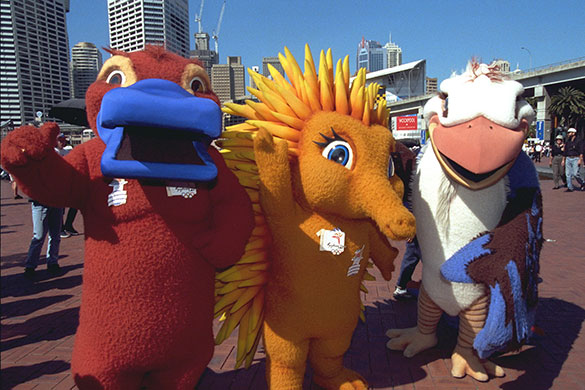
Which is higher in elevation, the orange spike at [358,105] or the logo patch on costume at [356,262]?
the orange spike at [358,105]

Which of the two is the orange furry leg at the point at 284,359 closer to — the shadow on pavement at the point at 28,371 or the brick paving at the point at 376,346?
Result: the brick paving at the point at 376,346

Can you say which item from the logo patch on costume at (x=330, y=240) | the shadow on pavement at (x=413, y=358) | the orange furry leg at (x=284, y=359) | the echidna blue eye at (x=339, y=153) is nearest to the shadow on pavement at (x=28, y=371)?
the shadow on pavement at (x=413, y=358)

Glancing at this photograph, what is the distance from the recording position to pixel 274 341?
6.82 feet

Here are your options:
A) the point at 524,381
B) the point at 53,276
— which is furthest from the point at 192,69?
the point at 53,276

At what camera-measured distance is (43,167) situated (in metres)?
1.41

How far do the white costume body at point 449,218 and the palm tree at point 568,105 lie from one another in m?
40.5

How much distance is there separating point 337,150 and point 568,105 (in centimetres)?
4250

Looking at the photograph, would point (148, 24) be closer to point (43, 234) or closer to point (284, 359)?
point (284, 359)

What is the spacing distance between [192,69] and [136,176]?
2.05 feet

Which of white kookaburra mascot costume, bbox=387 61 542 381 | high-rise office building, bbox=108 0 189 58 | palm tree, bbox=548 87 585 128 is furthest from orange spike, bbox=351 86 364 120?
palm tree, bbox=548 87 585 128

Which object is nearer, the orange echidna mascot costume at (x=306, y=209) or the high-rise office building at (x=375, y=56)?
the orange echidna mascot costume at (x=306, y=209)

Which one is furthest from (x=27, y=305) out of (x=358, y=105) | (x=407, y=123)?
(x=407, y=123)

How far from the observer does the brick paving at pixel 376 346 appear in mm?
2635

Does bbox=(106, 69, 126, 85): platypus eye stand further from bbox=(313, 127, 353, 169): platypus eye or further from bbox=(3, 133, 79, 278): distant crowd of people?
bbox=(3, 133, 79, 278): distant crowd of people
